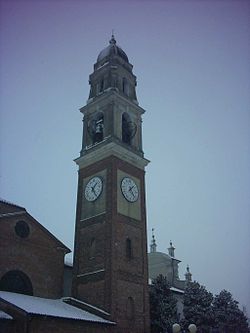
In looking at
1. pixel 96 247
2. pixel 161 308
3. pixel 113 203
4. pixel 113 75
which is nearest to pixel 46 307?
pixel 96 247

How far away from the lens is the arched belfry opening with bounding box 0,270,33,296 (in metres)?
21.8

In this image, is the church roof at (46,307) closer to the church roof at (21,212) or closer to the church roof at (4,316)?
the church roof at (4,316)

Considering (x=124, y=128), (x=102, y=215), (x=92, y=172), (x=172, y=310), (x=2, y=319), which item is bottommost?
(x=2, y=319)

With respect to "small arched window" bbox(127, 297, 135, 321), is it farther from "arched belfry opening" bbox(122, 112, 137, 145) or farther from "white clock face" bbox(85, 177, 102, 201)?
"arched belfry opening" bbox(122, 112, 137, 145)

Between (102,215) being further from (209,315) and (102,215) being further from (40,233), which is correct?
(209,315)

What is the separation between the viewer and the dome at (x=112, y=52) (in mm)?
31559

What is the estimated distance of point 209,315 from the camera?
28.1 m

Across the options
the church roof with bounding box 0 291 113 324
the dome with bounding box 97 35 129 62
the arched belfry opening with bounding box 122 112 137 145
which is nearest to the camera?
the church roof with bounding box 0 291 113 324

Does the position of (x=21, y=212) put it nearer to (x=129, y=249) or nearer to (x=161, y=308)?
(x=129, y=249)

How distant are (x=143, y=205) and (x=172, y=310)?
284 inches

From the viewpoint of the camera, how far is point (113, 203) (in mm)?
24641

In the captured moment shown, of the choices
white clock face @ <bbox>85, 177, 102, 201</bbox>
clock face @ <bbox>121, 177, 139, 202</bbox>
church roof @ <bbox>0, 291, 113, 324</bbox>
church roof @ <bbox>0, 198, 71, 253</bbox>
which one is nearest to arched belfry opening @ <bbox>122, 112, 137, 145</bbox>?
clock face @ <bbox>121, 177, 139, 202</bbox>

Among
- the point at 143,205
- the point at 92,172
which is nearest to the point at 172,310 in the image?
the point at 143,205

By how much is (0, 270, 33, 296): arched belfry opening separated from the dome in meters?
18.3
